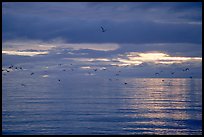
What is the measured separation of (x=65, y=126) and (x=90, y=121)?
9.66 feet

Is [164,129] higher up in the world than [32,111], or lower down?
lower down

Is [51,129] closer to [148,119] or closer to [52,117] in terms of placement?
[52,117]

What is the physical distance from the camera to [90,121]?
33031 mm

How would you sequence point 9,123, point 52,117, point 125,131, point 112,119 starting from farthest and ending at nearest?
point 52,117, point 112,119, point 9,123, point 125,131

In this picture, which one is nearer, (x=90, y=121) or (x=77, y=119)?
(x=90, y=121)

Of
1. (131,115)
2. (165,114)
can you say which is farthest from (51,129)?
(165,114)

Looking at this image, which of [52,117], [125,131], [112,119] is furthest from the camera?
[52,117]

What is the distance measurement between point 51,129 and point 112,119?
805 cm

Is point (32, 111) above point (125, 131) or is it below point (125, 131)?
above

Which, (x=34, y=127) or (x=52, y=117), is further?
(x=52, y=117)

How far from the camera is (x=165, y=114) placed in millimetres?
39312

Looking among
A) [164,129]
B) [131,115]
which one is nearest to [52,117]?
[131,115]

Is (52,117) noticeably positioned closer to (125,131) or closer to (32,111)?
(32,111)

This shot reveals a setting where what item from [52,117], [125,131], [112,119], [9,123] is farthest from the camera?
[52,117]
